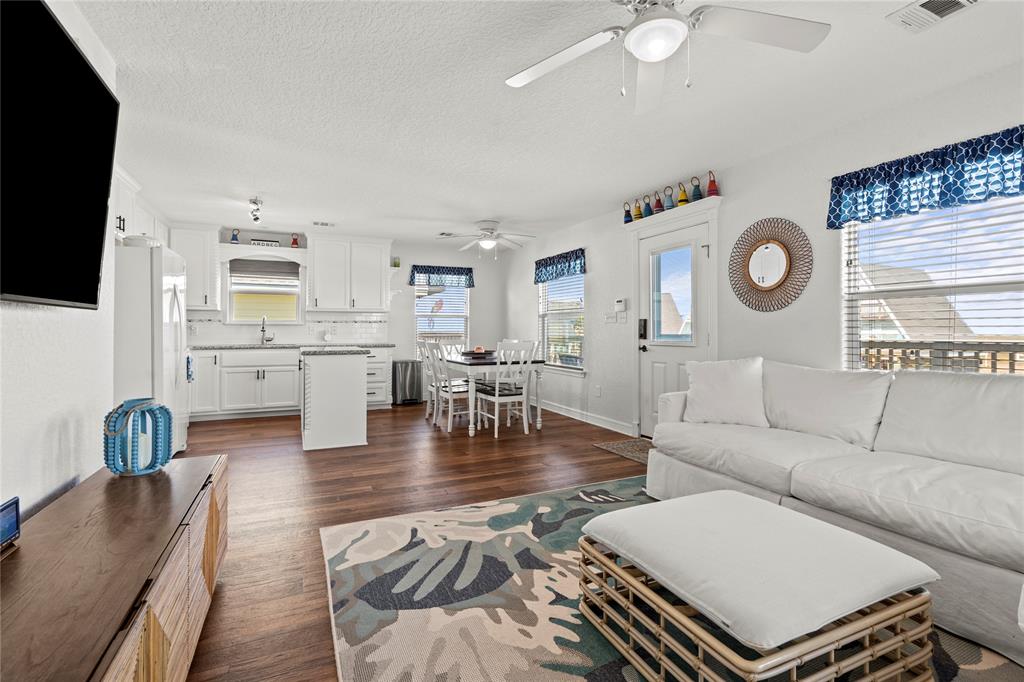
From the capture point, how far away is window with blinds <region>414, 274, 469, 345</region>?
764cm

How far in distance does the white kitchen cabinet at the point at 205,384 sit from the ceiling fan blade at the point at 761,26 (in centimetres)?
609

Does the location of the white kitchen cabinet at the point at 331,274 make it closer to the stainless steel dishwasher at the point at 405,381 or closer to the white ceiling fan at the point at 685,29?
the stainless steel dishwasher at the point at 405,381

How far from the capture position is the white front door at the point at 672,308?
4.29 metres

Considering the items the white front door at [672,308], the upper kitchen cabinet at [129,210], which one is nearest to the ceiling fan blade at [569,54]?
the white front door at [672,308]

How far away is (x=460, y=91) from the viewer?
272 centimetres

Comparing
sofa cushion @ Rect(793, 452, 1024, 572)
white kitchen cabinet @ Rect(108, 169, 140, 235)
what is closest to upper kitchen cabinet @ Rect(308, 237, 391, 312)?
white kitchen cabinet @ Rect(108, 169, 140, 235)

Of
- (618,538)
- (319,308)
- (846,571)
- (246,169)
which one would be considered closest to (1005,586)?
(846,571)

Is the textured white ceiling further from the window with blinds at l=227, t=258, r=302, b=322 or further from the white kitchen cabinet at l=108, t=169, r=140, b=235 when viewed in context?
the window with blinds at l=227, t=258, r=302, b=322

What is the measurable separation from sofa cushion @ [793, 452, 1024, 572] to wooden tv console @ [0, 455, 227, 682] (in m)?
2.45

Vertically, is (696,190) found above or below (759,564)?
above

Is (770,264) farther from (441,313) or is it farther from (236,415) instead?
(236,415)

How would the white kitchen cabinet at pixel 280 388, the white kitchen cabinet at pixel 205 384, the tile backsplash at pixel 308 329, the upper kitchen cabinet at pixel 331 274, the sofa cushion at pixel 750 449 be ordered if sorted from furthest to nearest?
the upper kitchen cabinet at pixel 331 274 → the tile backsplash at pixel 308 329 → the white kitchen cabinet at pixel 280 388 → the white kitchen cabinet at pixel 205 384 → the sofa cushion at pixel 750 449

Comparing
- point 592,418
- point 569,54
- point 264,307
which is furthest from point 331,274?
point 569,54

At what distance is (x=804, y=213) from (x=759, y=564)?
2913 millimetres
